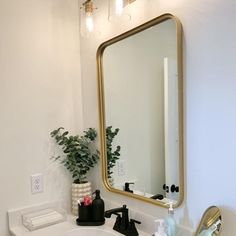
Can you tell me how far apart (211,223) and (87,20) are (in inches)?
49.0

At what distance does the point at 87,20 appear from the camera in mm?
1595

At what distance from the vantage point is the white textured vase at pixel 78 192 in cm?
166

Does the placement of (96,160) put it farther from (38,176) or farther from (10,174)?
(10,174)

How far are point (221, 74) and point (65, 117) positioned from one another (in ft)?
3.43

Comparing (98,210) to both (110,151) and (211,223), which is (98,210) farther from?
(211,223)

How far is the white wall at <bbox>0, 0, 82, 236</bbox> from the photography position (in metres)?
1.55

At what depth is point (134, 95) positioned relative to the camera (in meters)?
1.49

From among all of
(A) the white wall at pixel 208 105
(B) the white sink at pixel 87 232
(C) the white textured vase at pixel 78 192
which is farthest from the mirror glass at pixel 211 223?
(C) the white textured vase at pixel 78 192

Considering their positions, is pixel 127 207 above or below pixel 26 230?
above

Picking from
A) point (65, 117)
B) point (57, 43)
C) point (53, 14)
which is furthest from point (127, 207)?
point (53, 14)

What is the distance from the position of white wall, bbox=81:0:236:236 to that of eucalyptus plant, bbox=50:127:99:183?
0.67 m

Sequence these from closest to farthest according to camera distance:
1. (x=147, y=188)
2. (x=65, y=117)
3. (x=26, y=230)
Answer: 1. (x=147, y=188)
2. (x=26, y=230)
3. (x=65, y=117)

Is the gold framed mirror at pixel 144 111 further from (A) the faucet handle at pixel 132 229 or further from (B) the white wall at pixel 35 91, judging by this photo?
(B) the white wall at pixel 35 91

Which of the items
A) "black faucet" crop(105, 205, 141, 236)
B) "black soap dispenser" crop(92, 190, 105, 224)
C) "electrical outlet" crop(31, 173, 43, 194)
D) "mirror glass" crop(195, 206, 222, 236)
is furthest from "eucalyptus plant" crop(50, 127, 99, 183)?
"mirror glass" crop(195, 206, 222, 236)
